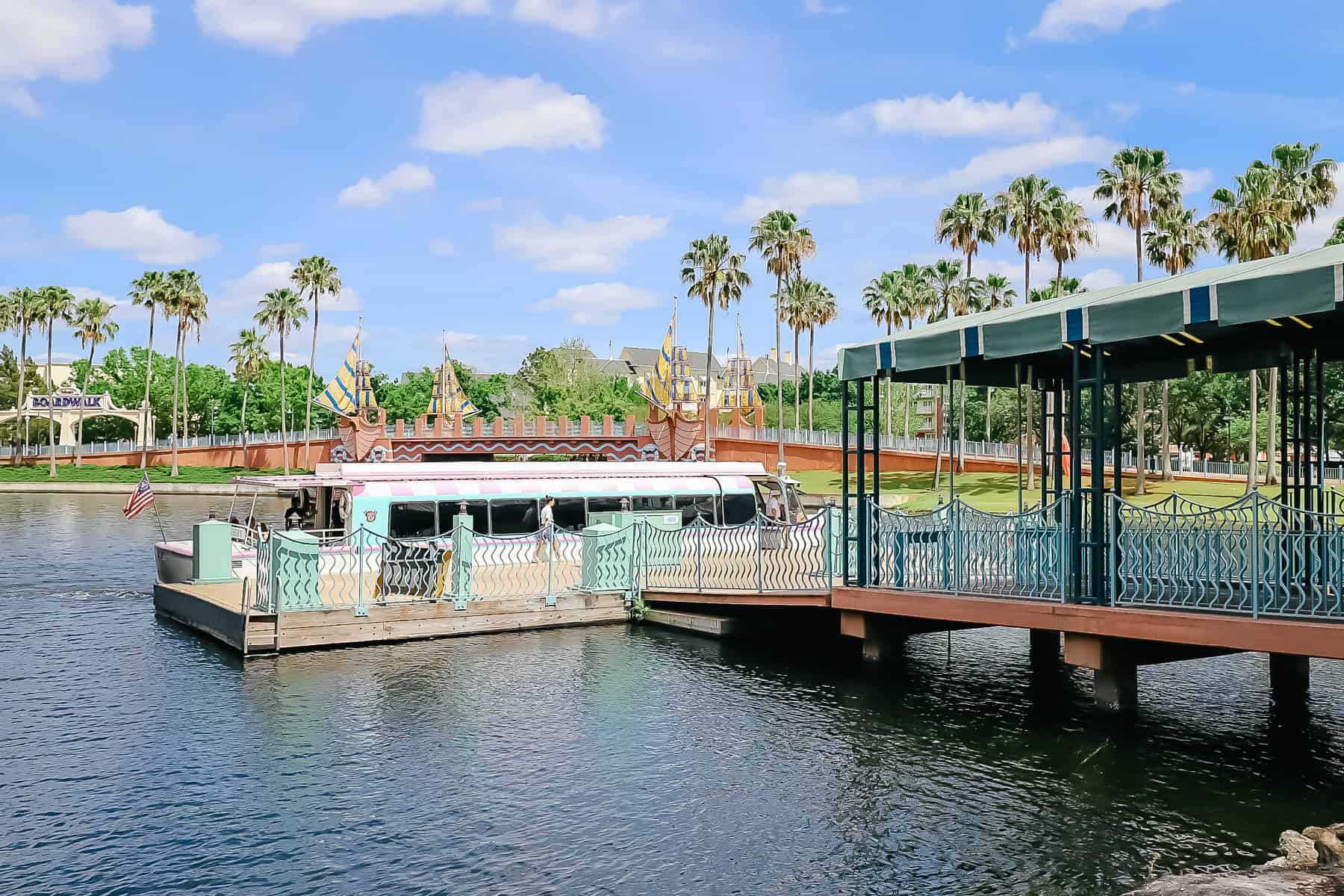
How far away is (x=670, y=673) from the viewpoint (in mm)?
18625

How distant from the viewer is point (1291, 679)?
1677cm

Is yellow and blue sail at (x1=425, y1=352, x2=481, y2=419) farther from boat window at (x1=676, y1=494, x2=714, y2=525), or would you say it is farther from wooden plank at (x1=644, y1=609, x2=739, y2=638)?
wooden plank at (x1=644, y1=609, x2=739, y2=638)

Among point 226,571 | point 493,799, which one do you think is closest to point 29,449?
point 226,571

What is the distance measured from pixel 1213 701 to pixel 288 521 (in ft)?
65.8

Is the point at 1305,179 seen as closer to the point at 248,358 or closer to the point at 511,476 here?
the point at 511,476

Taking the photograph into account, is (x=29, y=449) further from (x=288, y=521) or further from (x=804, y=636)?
(x=804, y=636)

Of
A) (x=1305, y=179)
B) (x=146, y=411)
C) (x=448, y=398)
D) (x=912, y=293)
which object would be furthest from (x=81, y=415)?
(x=1305, y=179)

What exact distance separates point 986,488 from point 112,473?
64.9 m

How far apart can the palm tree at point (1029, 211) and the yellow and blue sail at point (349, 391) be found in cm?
3424

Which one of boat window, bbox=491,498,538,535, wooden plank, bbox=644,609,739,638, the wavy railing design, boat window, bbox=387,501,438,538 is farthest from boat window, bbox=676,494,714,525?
the wavy railing design

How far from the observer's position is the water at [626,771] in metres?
10.4

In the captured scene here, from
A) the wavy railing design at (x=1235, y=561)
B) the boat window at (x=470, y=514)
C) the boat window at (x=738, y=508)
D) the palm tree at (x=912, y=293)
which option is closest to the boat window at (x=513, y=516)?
the boat window at (x=470, y=514)

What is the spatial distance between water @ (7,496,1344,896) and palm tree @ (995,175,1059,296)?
4121 cm

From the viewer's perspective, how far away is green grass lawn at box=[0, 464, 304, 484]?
8094 centimetres
